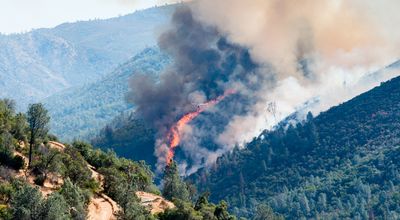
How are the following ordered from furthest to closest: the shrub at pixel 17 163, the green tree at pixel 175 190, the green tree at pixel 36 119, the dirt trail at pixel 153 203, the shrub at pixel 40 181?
the green tree at pixel 175 190 → the dirt trail at pixel 153 203 → the green tree at pixel 36 119 → the shrub at pixel 17 163 → the shrub at pixel 40 181

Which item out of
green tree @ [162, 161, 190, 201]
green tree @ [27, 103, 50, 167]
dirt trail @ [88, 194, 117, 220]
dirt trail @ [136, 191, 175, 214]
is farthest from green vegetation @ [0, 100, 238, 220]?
green tree @ [162, 161, 190, 201]

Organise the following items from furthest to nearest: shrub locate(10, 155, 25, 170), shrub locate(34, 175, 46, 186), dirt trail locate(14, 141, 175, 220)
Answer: shrub locate(10, 155, 25, 170) < shrub locate(34, 175, 46, 186) < dirt trail locate(14, 141, 175, 220)

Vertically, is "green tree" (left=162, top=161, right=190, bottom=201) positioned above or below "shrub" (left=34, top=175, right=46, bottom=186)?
above

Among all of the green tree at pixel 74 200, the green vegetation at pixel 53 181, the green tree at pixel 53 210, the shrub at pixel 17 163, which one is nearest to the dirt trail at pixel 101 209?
the green vegetation at pixel 53 181

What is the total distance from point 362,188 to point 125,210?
116946 mm

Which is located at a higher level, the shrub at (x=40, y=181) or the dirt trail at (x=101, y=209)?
the shrub at (x=40, y=181)

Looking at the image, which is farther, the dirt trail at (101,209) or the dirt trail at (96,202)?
the dirt trail at (96,202)

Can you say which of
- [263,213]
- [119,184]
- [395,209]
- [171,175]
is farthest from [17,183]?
[395,209]

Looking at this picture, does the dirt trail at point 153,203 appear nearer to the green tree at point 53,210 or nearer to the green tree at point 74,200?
the green tree at point 74,200

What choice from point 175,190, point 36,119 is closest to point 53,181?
point 36,119

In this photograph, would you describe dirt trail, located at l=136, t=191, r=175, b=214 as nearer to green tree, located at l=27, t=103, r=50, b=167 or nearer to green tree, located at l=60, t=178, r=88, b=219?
green tree, located at l=27, t=103, r=50, b=167

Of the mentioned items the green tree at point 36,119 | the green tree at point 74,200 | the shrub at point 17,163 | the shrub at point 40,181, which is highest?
the green tree at point 36,119

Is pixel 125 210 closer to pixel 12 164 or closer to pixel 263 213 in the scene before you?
pixel 12 164

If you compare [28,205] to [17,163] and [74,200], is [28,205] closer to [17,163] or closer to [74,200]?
[74,200]
